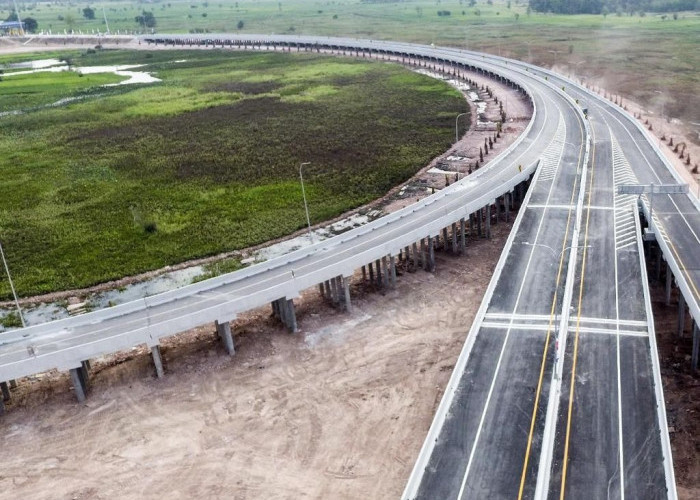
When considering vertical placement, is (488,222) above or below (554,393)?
above

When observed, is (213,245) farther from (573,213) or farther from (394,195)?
(573,213)

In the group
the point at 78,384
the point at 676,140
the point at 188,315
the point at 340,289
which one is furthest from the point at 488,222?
the point at 676,140

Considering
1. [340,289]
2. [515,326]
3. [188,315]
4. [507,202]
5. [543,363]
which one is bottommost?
[543,363]

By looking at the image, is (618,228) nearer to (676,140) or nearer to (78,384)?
(78,384)

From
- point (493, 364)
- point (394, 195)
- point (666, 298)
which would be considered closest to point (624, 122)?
point (394, 195)

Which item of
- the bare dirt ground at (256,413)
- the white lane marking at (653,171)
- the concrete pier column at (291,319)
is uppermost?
the white lane marking at (653,171)

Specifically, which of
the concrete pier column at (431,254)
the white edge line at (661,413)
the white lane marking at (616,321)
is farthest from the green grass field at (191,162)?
the white edge line at (661,413)

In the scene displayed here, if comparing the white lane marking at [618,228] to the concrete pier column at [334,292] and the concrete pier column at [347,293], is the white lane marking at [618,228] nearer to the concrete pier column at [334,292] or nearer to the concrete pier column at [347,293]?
the concrete pier column at [347,293]
